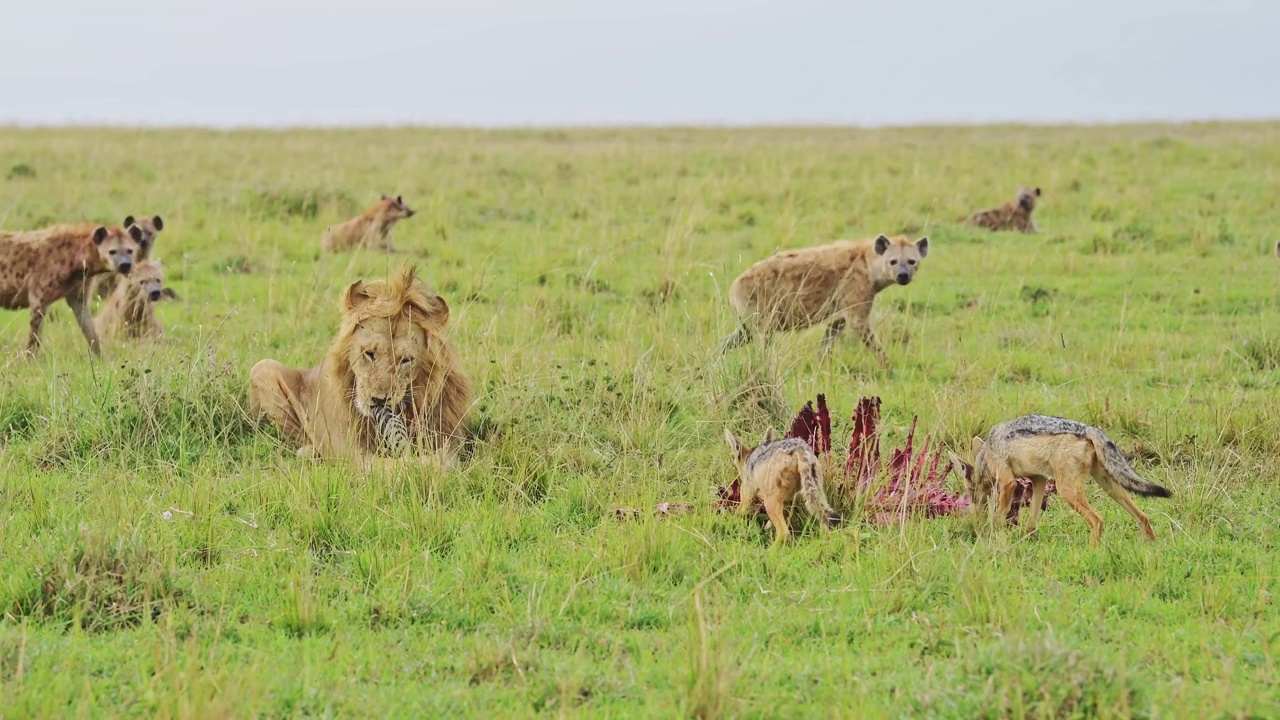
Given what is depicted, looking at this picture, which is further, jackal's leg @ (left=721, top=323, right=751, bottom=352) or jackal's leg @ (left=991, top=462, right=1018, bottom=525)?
jackal's leg @ (left=721, top=323, right=751, bottom=352)

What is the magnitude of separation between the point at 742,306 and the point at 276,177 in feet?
36.6

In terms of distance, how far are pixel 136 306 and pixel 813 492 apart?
6867 mm

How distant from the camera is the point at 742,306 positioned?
996 cm

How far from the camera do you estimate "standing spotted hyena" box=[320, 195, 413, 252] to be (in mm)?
13836

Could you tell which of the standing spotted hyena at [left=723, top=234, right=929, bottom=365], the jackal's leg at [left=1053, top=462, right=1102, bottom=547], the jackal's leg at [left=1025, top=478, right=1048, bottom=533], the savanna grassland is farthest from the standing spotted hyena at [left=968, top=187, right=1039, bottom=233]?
the jackal's leg at [left=1053, top=462, right=1102, bottom=547]

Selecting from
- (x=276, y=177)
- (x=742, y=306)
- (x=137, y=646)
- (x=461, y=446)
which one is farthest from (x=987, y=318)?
(x=276, y=177)

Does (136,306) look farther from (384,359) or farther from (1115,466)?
(1115,466)

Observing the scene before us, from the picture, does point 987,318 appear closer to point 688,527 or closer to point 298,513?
point 688,527

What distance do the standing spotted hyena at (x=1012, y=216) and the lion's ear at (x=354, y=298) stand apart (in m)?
10.3

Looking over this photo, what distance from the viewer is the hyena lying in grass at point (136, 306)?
34.0 feet

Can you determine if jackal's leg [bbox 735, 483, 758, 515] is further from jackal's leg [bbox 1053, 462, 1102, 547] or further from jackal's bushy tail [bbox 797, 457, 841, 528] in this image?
jackal's leg [bbox 1053, 462, 1102, 547]

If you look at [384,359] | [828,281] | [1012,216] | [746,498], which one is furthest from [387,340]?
[1012,216]

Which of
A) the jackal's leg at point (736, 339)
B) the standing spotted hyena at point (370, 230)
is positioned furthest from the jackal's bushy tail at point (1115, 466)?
the standing spotted hyena at point (370, 230)

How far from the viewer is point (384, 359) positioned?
6258 mm
